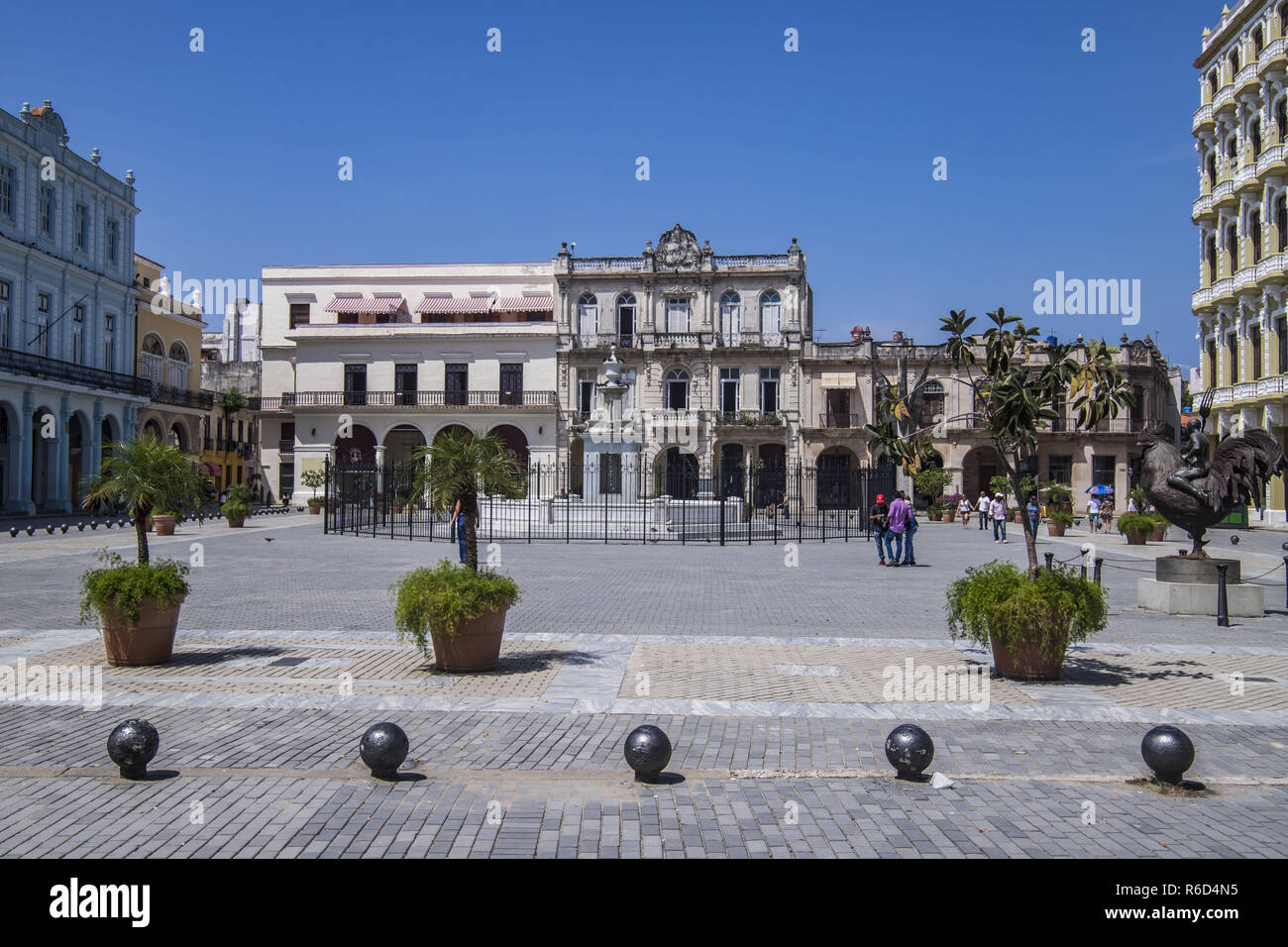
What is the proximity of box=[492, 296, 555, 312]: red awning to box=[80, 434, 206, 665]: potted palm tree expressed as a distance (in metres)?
43.2

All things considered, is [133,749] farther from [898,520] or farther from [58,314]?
[58,314]

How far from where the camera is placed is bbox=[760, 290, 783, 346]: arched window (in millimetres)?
49650

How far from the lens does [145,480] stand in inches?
377

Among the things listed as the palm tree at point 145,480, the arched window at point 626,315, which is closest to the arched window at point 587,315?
the arched window at point 626,315

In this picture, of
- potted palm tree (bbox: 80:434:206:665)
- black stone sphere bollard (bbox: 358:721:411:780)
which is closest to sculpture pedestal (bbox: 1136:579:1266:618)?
black stone sphere bollard (bbox: 358:721:411:780)

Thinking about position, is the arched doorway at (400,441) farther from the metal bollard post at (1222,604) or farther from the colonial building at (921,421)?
the metal bollard post at (1222,604)

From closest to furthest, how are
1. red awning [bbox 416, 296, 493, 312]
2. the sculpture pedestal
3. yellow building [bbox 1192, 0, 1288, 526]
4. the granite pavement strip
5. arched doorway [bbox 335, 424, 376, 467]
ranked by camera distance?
1. the granite pavement strip
2. the sculpture pedestal
3. yellow building [bbox 1192, 0, 1288, 526]
4. arched doorway [bbox 335, 424, 376, 467]
5. red awning [bbox 416, 296, 493, 312]

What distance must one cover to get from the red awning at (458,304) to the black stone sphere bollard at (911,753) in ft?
160

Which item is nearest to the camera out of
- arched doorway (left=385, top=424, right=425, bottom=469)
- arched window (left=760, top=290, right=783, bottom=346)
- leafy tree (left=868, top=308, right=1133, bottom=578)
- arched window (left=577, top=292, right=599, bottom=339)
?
leafy tree (left=868, top=308, right=1133, bottom=578)

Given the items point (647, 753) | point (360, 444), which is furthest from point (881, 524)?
point (360, 444)

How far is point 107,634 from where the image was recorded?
29.7 feet

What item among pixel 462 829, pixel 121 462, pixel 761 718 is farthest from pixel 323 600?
pixel 462 829

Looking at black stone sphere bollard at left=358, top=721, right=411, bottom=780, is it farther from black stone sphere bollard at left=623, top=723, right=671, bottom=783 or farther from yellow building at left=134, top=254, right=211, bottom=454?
yellow building at left=134, top=254, right=211, bottom=454
